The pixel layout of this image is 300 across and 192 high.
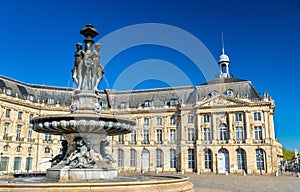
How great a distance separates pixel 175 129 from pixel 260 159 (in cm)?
1501

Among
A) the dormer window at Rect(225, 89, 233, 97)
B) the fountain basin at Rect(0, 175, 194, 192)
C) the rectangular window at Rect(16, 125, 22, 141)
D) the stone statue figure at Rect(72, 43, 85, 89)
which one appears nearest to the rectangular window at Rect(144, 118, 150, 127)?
the dormer window at Rect(225, 89, 233, 97)

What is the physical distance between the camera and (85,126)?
11.9 meters

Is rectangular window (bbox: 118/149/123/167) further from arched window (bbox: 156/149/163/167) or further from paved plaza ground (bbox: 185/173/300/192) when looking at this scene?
paved plaza ground (bbox: 185/173/300/192)

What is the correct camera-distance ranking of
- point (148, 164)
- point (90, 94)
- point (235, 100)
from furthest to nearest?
point (148, 164) → point (235, 100) → point (90, 94)

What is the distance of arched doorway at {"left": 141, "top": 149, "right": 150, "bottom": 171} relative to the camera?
52994 mm

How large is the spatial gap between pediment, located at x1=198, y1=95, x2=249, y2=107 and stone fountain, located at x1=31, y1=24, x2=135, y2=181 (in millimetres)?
37328

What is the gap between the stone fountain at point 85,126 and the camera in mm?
12000

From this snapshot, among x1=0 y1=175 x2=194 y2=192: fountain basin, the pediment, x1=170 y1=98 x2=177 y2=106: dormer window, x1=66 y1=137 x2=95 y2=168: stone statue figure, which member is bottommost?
x1=0 y1=175 x2=194 y2=192: fountain basin

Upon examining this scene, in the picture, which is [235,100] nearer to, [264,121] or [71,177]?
[264,121]

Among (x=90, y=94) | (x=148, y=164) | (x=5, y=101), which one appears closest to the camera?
(x=90, y=94)

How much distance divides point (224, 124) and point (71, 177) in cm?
4068

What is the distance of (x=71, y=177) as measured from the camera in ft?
39.3

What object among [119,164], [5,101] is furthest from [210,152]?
[5,101]

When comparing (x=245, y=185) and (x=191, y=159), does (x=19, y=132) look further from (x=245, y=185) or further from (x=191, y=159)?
(x=245, y=185)
